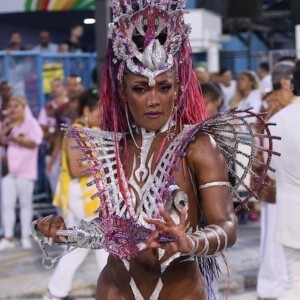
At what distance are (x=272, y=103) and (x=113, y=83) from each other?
458 centimetres

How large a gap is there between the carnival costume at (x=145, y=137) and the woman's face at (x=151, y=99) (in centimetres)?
3

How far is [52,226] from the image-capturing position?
12.0 feet

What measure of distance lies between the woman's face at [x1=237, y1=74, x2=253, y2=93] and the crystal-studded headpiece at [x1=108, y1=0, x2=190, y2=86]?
379 inches

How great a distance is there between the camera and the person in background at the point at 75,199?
25.8 feet

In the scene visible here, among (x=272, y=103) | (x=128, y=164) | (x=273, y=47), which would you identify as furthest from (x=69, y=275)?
(x=273, y=47)

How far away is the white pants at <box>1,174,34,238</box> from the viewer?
11.0 metres

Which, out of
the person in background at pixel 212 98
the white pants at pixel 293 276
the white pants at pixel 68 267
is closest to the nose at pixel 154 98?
the white pants at pixel 293 276

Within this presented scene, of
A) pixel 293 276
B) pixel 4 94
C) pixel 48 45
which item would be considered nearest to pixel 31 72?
pixel 4 94

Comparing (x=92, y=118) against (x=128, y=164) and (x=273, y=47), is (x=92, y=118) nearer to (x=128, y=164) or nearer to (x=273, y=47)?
(x=128, y=164)

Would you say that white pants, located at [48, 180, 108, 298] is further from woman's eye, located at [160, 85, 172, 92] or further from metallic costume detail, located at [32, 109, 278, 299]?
woman's eye, located at [160, 85, 172, 92]

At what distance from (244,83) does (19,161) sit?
384 cm

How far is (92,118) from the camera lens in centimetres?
805

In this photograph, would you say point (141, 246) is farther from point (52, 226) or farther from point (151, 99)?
point (151, 99)

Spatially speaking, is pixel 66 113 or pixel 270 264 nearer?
pixel 270 264
